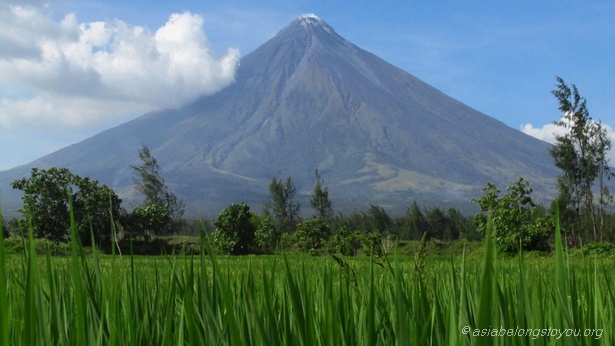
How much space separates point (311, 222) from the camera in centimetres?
3438

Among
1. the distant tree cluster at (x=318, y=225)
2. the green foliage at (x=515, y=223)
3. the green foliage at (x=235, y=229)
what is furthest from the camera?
the green foliage at (x=235, y=229)

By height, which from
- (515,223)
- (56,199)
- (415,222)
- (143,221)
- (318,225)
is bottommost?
(415,222)

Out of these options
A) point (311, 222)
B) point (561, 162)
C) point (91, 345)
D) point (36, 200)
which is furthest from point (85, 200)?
point (91, 345)

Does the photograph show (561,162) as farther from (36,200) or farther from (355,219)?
(36,200)

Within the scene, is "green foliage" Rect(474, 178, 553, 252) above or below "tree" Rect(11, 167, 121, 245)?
below

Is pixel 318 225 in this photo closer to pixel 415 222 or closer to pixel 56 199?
pixel 56 199

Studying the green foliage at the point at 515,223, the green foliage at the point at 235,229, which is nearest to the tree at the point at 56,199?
the green foliage at the point at 235,229

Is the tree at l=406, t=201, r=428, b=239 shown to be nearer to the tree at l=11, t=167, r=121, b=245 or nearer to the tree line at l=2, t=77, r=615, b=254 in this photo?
the tree line at l=2, t=77, r=615, b=254

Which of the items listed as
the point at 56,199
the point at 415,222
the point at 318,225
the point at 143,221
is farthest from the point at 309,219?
the point at 415,222

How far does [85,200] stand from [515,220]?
25.6 m

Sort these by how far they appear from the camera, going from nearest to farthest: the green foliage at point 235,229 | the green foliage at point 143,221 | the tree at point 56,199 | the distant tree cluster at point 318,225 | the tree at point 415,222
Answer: the distant tree cluster at point 318,225 < the green foliage at point 235,229 < the tree at point 56,199 < the green foliage at point 143,221 < the tree at point 415,222

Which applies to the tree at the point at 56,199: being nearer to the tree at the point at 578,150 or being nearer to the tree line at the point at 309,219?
the tree line at the point at 309,219

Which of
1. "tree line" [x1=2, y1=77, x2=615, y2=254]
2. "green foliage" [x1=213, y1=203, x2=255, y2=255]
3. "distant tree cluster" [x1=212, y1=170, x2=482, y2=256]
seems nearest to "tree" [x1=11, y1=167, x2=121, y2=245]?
"tree line" [x1=2, y1=77, x2=615, y2=254]

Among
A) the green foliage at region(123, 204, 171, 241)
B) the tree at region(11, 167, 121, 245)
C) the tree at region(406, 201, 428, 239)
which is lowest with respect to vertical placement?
the tree at region(406, 201, 428, 239)
